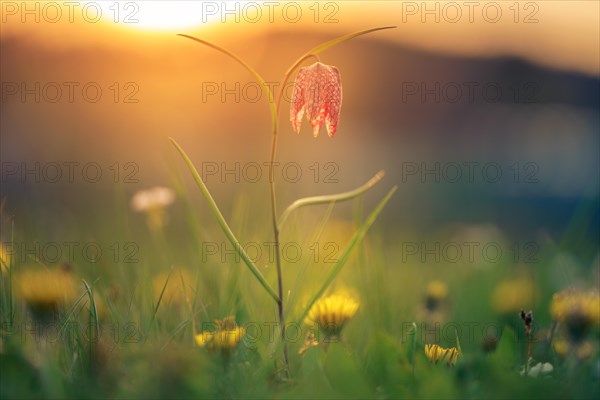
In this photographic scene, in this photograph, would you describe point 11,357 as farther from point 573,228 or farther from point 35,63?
point 35,63

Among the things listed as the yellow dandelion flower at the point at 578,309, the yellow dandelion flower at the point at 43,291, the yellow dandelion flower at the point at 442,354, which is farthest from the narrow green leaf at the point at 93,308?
the yellow dandelion flower at the point at 578,309

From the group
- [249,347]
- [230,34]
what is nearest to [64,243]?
[249,347]

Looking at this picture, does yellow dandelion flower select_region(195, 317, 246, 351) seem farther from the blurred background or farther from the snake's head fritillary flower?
the blurred background

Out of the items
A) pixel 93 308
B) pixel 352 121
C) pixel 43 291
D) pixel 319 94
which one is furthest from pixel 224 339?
pixel 352 121

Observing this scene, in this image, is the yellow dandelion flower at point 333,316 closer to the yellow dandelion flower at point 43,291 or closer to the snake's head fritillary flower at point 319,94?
the snake's head fritillary flower at point 319,94

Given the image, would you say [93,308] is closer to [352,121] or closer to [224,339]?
[224,339]

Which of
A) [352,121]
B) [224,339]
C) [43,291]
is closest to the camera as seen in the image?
[224,339]

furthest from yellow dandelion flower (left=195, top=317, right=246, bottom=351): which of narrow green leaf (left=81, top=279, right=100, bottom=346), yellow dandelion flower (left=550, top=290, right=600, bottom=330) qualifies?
yellow dandelion flower (left=550, top=290, right=600, bottom=330)
